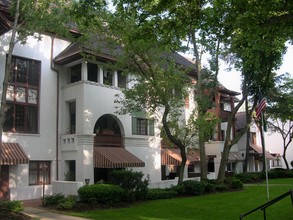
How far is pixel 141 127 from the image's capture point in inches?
1220

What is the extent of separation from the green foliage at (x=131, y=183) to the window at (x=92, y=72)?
8972 millimetres

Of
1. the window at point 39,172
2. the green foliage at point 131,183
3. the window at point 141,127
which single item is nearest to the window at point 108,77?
the window at point 141,127

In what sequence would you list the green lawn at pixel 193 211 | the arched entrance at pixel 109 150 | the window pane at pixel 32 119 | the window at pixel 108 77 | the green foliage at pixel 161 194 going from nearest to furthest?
the green lawn at pixel 193 211, the green foliage at pixel 161 194, the window pane at pixel 32 119, the arched entrance at pixel 109 150, the window at pixel 108 77

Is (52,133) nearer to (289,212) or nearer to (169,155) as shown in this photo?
(169,155)

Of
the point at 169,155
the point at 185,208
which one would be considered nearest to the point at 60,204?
the point at 185,208

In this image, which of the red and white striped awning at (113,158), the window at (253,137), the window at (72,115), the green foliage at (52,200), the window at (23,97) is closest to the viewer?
the green foliage at (52,200)

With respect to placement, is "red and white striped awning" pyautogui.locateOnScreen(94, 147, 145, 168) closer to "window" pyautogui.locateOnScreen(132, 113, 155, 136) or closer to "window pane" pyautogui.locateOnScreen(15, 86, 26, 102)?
"window" pyautogui.locateOnScreen(132, 113, 155, 136)

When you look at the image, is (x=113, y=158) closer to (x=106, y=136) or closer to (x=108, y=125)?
(x=106, y=136)

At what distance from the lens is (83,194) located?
18.3 metres

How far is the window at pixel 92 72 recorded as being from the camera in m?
27.2

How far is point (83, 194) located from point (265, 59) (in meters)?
18.0

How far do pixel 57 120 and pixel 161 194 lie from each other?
9.06 meters

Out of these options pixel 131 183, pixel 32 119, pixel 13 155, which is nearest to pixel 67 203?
pixel 131 183

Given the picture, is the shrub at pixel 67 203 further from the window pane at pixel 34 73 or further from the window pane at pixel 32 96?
the window pane at pixel 34 73
